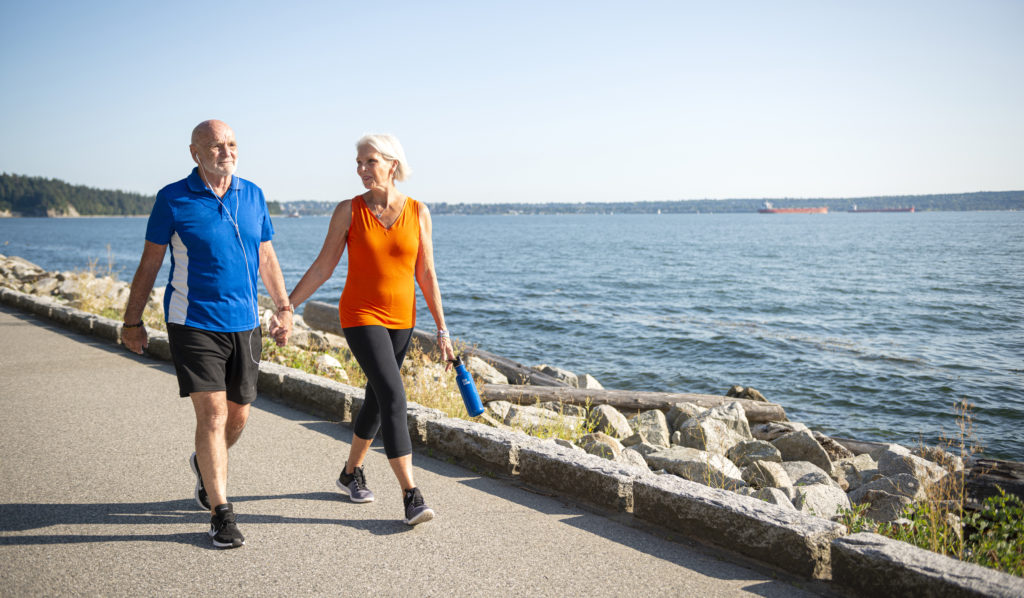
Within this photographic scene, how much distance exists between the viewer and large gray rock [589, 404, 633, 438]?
7.90 metres

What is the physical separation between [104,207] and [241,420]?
194 metres

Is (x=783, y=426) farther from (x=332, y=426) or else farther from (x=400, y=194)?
(x=400, y=194)

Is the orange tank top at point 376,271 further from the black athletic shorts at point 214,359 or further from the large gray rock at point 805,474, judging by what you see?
the large gray rock at point 805,474

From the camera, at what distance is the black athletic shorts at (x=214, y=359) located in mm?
3525

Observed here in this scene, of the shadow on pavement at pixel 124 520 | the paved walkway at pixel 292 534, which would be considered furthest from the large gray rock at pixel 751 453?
the shadow on pavement at pixel 124 520

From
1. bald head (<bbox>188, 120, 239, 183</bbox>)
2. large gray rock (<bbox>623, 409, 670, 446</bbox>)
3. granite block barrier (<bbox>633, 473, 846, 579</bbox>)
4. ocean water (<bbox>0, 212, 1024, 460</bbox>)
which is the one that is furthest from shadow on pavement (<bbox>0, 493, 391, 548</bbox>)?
ocean water (<bbox>0, 212, 1024, 460</bbox>)

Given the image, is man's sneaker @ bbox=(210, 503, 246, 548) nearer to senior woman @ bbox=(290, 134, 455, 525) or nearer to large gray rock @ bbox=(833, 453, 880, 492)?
senior woman @ bbox=(290, 134, 455, 525)

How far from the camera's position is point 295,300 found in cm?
401

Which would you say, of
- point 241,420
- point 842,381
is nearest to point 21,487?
point 241,420

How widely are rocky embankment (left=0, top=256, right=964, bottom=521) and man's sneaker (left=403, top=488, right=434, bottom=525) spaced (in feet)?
4.92

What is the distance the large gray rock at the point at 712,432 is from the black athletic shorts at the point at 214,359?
17.3 feet

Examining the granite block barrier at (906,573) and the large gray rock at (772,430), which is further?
the large gray rock at (772,430)

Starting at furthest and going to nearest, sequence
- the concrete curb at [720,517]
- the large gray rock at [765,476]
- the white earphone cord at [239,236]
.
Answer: the large gray rock at [765,476], the white earphone cord at [239,236], the concrete curb at [720,517]

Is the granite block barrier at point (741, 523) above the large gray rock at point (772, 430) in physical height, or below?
above
